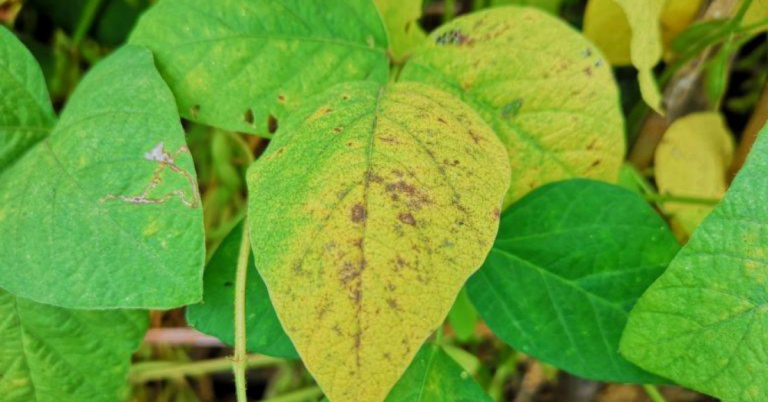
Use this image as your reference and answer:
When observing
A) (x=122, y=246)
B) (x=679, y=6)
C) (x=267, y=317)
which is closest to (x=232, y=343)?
(x=267, y=317)

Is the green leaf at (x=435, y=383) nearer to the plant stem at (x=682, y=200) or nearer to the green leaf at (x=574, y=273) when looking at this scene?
the green leaf at (x=574, y=273)

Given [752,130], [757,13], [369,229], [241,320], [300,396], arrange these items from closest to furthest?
[369,229], [241,320], [757,13], [752,130], [300,396]

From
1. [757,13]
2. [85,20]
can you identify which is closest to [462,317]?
[757,13]

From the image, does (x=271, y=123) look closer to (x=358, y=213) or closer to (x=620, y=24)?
(x=358, y=213)

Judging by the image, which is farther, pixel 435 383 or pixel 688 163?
pixel 688 163

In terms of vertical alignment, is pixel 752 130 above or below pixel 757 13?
below

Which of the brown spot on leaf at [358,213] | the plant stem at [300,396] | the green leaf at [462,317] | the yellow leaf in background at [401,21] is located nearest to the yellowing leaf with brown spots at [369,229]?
the brown spot on leaf at [358,213]
